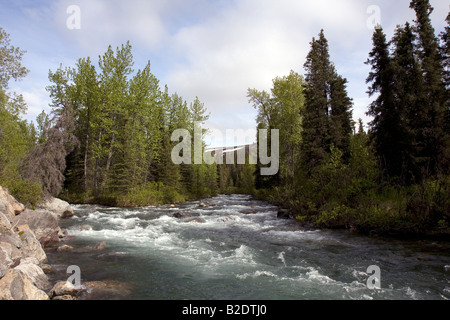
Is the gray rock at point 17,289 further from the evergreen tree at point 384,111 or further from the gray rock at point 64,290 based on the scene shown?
the evergreen tree at point 384,111

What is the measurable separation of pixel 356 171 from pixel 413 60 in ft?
28.1

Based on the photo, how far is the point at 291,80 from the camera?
3216 centimetres

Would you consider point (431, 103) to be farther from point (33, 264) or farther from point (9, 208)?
point (9, 208)

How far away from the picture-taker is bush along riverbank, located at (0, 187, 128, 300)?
5.21 metres

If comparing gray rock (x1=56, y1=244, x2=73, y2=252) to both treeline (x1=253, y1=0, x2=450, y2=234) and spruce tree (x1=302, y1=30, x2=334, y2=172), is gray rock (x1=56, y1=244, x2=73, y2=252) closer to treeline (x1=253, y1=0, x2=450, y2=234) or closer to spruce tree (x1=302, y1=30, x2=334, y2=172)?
treeline (x1=253, y1=0, x2=450, y2=234)

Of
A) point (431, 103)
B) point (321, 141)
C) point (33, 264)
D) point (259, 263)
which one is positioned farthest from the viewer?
point (321, 141)

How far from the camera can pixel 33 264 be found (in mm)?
6812

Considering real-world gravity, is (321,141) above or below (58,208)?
above

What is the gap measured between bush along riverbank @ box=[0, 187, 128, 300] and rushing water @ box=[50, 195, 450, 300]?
63cm

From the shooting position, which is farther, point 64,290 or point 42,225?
point 42,225

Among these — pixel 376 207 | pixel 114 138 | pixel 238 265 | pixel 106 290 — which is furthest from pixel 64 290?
pixel 114 138

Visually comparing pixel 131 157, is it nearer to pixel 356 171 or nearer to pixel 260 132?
pixel 260 132

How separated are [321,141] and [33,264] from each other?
21199mm

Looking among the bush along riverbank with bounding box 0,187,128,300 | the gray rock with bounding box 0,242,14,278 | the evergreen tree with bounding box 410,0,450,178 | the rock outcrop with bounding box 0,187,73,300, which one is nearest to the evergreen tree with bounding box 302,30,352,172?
the evergreen tree with bounding box 410,0,450,178
